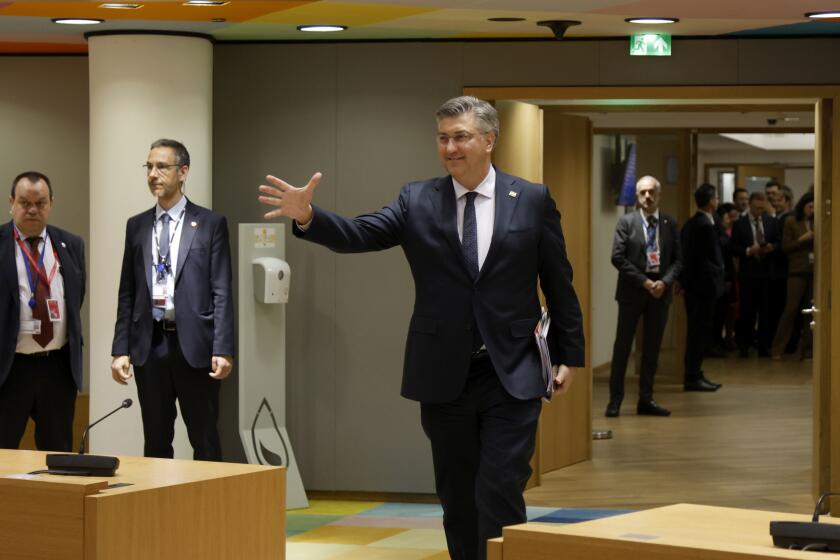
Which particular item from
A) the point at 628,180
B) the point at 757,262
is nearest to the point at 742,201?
the point at 757,262

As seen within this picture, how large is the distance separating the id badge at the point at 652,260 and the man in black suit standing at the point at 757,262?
5.94m

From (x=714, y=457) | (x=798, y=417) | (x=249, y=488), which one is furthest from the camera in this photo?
(x=798, y=417)

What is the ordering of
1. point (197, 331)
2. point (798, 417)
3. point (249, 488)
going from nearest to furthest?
point (249, 488), point (197, 331), point (798, 417)

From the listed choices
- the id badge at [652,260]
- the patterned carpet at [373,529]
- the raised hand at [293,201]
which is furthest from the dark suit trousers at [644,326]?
the raised hand at [293,201]

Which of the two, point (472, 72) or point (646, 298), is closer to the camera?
point (472, 72)

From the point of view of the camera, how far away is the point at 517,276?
450 centimetres

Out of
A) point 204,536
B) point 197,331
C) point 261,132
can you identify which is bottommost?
point 204,536

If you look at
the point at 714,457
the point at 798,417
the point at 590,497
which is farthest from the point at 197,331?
the point at 798,417

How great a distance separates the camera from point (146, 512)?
3.57 meters

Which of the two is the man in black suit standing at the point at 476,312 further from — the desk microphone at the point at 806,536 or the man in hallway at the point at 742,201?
the man in hallway at the point at 742,201

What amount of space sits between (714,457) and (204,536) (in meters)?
6.16

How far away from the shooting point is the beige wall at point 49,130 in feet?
28.9

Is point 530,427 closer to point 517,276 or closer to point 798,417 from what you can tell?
point 517,276

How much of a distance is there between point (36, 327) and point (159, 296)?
1.92 ft
